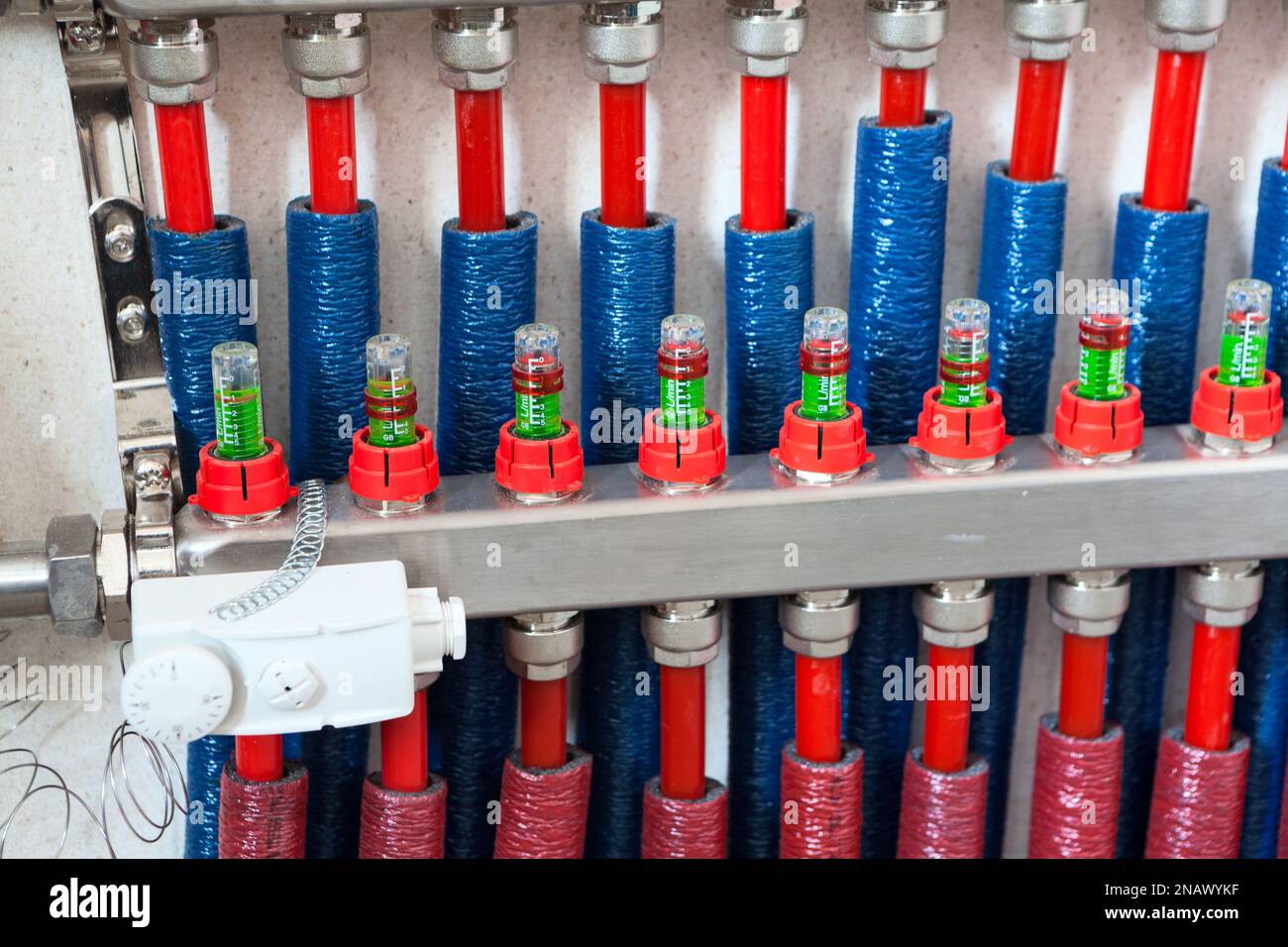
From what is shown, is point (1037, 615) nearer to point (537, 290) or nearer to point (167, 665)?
point (537, 290)

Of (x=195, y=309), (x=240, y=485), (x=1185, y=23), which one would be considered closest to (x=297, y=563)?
(x=240, y=485)

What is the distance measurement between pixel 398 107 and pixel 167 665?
14.2 inches

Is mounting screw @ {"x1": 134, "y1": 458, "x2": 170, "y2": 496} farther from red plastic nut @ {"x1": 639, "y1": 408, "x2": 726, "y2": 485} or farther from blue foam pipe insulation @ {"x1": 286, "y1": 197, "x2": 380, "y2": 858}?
red plastic nut @ {"x1": 639, "y1": 408, "x2": 726, "y2": 485}

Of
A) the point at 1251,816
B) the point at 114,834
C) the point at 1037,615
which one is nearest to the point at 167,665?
the point at 114,834

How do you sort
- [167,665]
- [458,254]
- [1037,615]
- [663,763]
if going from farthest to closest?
[1037,615] → [663,763] → [458,254] → [167,665]

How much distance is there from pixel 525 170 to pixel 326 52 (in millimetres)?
166

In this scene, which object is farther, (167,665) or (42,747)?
(42,747)

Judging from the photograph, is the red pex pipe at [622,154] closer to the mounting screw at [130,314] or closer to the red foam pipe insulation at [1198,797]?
the mounting screw at [130,314]

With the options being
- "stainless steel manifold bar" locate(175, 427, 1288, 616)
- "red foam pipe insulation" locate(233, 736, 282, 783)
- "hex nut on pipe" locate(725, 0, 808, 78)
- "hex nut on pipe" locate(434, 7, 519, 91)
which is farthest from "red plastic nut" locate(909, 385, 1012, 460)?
"red foam pipe insulation" locate(233, 736, 282, 783)

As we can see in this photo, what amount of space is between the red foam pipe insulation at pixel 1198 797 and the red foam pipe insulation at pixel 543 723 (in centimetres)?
42

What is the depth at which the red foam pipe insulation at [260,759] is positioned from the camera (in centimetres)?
101

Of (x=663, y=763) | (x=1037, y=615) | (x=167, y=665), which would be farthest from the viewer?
(x=1037, y=615)

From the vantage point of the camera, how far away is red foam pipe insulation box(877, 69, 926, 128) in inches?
39.4

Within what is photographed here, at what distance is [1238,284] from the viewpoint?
40.3 inches
